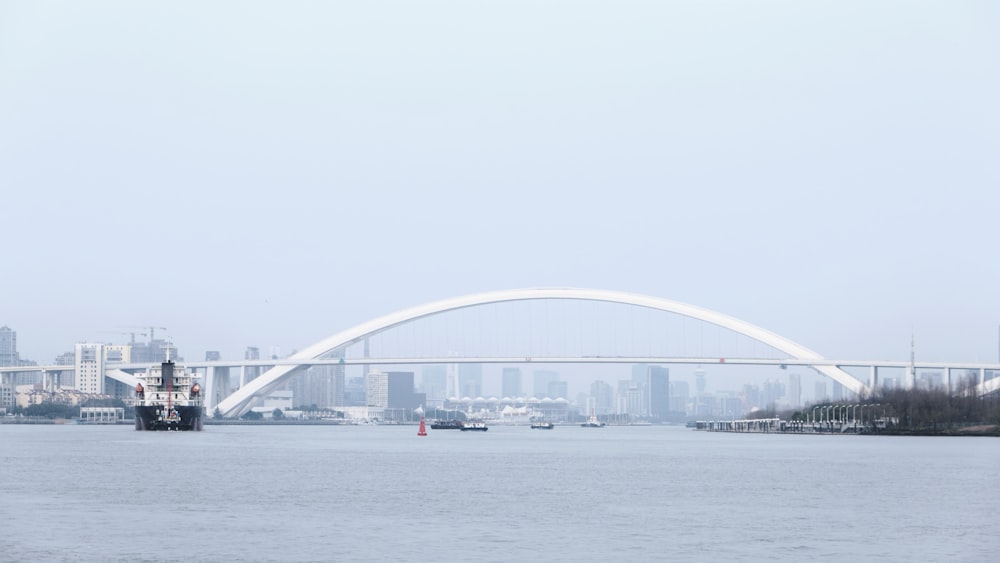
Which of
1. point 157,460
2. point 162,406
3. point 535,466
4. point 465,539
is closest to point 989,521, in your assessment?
point 465,539

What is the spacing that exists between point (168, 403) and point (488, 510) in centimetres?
5828

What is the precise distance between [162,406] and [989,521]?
63132mm

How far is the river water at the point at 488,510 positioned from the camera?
20.8 metres

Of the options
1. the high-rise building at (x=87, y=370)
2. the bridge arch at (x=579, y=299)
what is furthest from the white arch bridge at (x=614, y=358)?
the high-rise building at (x=87, y=370)

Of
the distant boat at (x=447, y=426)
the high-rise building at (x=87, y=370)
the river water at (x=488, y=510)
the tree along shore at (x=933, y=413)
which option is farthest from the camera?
the high-rise building at (x=87, y=370)

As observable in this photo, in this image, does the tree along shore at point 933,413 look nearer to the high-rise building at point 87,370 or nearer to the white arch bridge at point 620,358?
the white arch bridge at point 620,358

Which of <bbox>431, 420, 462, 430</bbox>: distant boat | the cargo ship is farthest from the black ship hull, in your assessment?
<bbox>431, 420, 462, 430</bbox>: distant boat

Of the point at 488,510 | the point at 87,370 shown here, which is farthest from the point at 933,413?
the point at 87,370

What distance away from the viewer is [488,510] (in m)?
26.7

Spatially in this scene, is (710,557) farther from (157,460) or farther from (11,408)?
(11,408)

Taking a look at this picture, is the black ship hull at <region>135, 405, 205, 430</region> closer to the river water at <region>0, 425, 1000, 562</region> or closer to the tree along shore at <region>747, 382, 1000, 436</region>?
the river water at <region>0, 425, 1000, 562</region>

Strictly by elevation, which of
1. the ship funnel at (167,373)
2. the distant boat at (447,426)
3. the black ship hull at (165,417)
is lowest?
the distant boat at (447,426)

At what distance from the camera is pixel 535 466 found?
144 ft

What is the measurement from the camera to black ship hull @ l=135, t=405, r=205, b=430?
267ft
